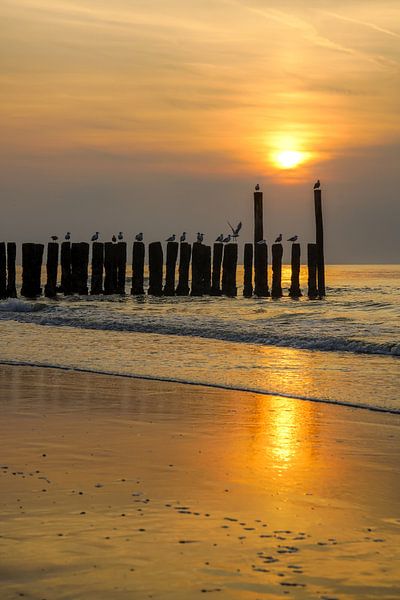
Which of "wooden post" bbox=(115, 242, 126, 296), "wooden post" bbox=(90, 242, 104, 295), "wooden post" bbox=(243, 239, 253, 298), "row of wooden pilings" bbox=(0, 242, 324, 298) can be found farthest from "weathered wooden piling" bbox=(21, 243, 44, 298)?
"wooden post" bbox=(243, 239, 253, 298)

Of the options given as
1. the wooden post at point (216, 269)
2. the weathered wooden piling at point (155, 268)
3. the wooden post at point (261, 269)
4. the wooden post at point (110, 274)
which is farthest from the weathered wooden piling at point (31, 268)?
the wooden post at point (261, 269)

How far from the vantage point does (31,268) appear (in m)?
31.4

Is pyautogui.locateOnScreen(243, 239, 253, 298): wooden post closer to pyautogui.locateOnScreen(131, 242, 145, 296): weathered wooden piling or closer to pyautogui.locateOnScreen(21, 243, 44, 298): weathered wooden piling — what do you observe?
pyautogui.locateOnScreen(131, 242, 145, 296): weathered wooden piling

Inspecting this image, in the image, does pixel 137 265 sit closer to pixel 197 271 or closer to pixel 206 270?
pixel 197 271

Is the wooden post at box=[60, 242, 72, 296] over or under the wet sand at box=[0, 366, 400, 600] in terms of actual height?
over

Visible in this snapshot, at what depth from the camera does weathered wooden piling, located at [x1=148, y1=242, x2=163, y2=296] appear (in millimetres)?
31391

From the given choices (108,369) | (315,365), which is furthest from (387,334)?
(108,369)

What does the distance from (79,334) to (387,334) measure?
5529 millimetres

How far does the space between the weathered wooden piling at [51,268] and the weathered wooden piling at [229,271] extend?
5.50 metres

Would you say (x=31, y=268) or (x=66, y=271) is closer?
(x=31, y=268)

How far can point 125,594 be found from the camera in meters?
3.45

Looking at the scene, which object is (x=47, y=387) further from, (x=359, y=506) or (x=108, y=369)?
(x=359, y=506)

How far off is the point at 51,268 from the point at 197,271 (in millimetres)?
4763

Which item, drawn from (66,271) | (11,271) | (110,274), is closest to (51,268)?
(66,271)
